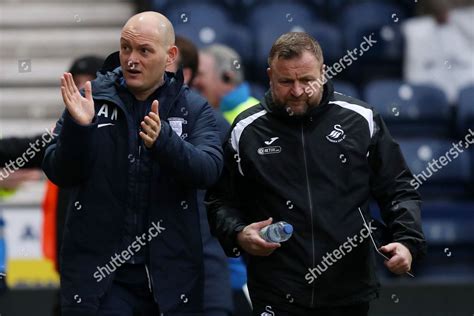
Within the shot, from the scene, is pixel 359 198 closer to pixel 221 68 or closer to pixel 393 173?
pixel 393 173

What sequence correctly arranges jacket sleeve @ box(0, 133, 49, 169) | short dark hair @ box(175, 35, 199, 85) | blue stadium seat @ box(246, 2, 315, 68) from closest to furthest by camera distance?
jacket sleeve @ box(0, 133, 49, 169) → short dark hair @ box(175, 35, 199, 85) → blue stadium seat @ box(246, 2, 315, 68)

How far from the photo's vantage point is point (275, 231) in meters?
4.68

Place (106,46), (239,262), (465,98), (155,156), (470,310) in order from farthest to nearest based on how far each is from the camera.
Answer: (106,46) → (465,98) → (470,310) → (239,262) → (155,156)

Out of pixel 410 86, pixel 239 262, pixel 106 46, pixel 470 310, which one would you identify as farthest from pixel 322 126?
pixel 106 46

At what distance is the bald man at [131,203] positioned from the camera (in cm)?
475

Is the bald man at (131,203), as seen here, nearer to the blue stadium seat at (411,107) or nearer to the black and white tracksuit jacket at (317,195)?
the black and white tracksuit jacket at (317,195)

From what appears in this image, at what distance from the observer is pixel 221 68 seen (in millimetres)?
7309

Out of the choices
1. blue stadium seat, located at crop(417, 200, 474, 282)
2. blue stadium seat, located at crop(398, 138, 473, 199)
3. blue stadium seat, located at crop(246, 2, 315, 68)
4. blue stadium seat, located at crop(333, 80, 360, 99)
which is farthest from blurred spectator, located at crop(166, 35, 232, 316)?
blue stadium seat, located at crop(246, 2, 315, 68)

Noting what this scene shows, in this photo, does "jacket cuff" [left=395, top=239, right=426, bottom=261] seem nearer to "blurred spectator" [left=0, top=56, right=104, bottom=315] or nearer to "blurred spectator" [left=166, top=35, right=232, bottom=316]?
"blurred spectator" [left=166, top=35, right=232, bottom=316]

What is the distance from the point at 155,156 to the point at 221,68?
274 cm

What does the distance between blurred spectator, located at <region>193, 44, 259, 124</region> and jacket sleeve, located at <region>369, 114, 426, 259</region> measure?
88.8 inches

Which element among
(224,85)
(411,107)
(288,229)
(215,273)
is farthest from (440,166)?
(288,229)

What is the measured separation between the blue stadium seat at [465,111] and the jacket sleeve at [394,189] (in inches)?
200

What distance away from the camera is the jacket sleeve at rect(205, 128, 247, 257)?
16.1ft
